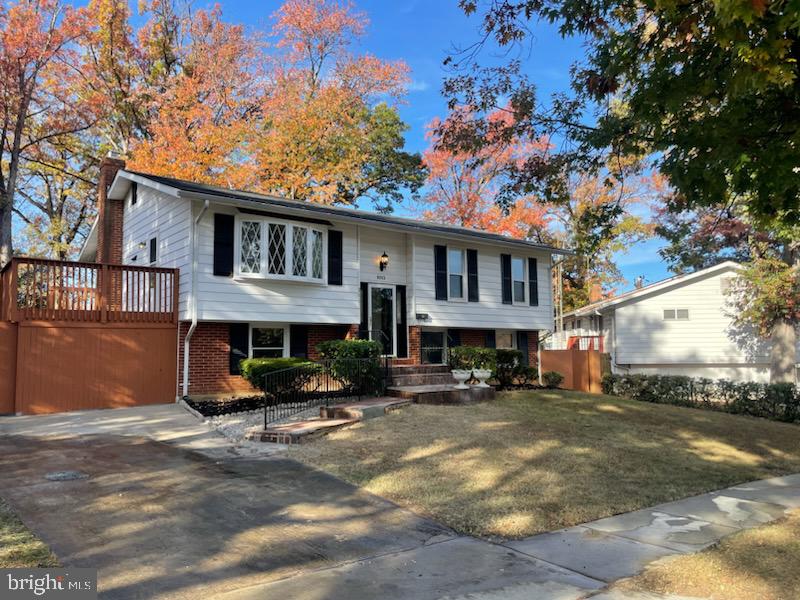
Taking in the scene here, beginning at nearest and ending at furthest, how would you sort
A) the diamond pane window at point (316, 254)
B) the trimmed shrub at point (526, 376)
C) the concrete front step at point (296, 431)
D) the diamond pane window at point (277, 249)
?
1. the concrete front step at point (296, 431)
2. the diamond pane window at point (277, 249)
3. the diamond pane window at point (316, 254)
4. the trimmed shrub at point (526, 376)

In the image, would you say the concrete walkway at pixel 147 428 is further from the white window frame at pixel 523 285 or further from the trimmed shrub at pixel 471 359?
the white window frame at pixel 523 285

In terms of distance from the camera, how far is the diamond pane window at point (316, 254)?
15.0 meters

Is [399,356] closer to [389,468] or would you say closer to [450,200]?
[389,468]

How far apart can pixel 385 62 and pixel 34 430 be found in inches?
959

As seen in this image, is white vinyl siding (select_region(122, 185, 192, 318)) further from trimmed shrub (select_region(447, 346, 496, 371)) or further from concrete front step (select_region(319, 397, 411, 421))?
trimmed shrub (select_region(447, 346, 496, 371))

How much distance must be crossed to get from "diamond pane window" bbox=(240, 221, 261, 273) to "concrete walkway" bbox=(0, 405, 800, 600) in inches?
259

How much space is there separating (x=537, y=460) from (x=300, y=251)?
28.9 ft

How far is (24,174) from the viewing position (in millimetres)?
27359

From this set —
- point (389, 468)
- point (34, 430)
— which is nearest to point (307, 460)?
point (389, 468)

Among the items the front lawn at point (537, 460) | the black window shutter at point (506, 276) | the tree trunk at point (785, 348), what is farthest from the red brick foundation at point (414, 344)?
the tree trunk at point (785, 348)

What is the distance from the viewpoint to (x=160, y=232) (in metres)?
15.2

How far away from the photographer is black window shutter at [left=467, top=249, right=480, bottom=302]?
60.2ft

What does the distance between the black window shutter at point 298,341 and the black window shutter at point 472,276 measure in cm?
557

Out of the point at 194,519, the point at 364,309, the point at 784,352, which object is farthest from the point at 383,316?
the point at 784,352
